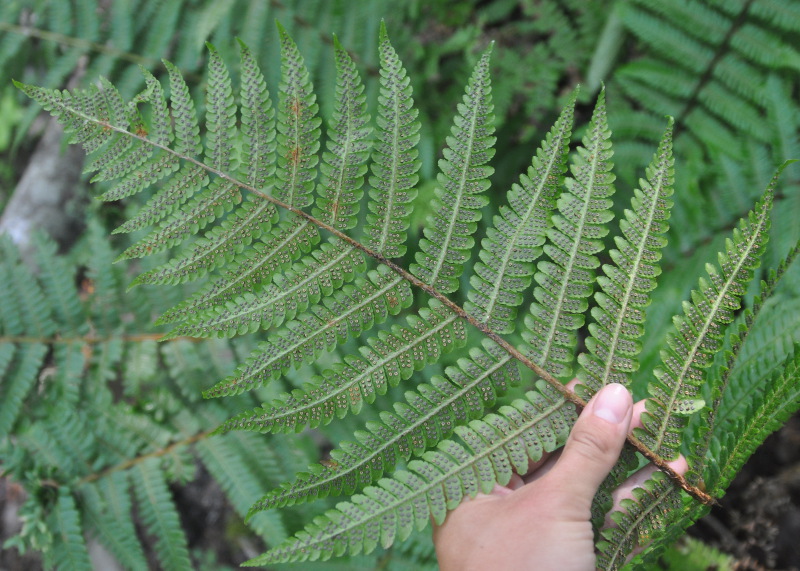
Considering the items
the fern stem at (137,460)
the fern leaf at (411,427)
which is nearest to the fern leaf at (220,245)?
the fern leaf at (411,427)

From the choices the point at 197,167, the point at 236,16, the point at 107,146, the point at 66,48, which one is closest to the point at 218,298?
the point at 197,167

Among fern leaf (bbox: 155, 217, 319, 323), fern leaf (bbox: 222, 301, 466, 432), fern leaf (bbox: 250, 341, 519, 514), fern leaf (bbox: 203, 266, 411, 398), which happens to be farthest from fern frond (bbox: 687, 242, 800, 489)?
fern leaf (bbox: 155, 217, 319, 323)

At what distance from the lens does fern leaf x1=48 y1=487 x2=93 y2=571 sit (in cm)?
279

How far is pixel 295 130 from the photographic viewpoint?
1.94 m

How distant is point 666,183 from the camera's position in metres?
1.79

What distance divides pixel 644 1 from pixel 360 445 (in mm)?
3008

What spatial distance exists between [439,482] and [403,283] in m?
0.69

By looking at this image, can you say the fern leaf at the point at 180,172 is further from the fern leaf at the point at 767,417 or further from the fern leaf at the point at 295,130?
the fern leaf at the point at 767,417

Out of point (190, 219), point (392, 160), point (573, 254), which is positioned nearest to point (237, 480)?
point (190, 219)

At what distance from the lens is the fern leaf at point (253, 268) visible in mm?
1918

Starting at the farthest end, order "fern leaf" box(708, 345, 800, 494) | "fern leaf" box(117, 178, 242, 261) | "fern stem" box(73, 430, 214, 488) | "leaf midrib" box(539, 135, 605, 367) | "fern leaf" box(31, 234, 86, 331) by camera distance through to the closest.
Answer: "fern leaf" box(31, 234, 86, 331) → "fern stem" box(73, 430, 214, 488) → "fern leaf" box(117, 178, 242, 261) → "leaf midrib" box(539, 135, 605, 367) → "fern leaf" box(708, 345, 800, 494)

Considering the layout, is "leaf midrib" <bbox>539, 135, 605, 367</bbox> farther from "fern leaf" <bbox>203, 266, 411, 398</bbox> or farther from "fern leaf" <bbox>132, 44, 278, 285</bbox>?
"fern leaf" <bbox>132, 44, 278, 285</bbox>

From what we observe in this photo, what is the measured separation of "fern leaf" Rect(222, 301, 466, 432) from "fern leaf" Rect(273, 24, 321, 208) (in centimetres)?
61

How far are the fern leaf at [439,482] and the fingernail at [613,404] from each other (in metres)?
0.13
